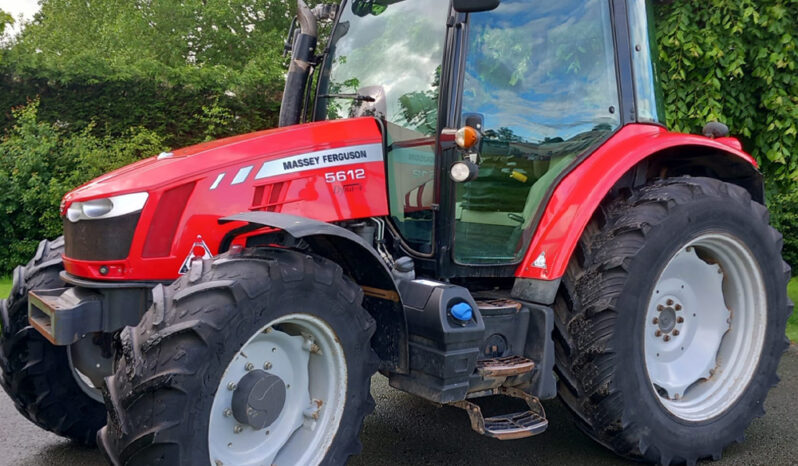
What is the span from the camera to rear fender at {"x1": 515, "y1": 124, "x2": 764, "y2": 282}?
3.11 meters

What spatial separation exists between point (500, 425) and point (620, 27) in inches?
81.8

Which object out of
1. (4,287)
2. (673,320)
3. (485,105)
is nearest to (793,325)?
(673,320)

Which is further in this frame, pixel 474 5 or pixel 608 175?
pixel 608 175

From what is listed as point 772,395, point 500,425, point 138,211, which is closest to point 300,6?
point 138,211

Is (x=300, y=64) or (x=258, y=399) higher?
(x=300, y=64)

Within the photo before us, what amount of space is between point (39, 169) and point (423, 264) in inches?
293

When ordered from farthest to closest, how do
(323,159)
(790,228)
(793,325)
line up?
(790,228), (793,325), (323,159)

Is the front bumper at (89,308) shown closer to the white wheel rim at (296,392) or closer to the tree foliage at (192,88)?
the white wheel rim at (296,392)

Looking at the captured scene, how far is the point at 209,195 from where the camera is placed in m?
2.82

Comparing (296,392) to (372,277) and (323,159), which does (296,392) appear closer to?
(372,277)

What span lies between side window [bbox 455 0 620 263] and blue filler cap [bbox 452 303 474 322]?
40cm

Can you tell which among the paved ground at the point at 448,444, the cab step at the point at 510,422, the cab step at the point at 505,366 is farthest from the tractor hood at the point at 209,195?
the paved ground at the point at 448,444

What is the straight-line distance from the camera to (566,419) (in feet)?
12.7

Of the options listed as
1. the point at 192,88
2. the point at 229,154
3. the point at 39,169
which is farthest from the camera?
the point at 192,88
